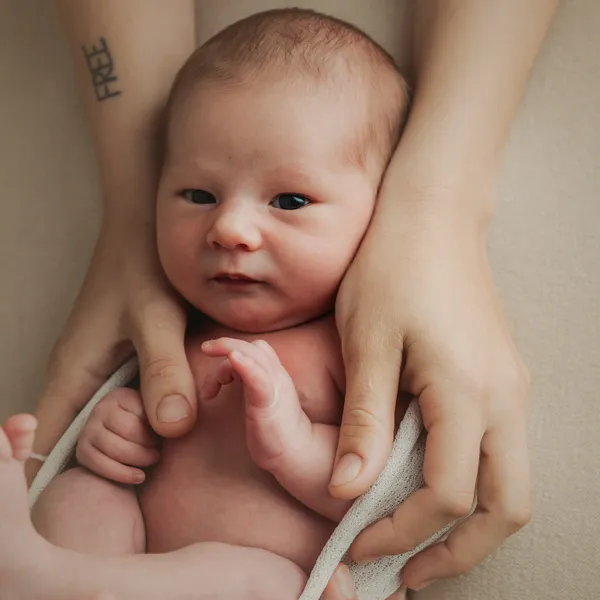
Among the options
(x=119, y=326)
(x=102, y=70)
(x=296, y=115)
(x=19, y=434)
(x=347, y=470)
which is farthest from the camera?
(x=102, y=70)

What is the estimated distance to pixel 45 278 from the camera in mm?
1057

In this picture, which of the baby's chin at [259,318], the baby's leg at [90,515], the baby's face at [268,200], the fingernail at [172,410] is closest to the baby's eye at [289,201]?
the baby's face at [268,200]

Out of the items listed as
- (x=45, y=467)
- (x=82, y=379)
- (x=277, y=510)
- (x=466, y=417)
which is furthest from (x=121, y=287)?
(x=466, y=417)

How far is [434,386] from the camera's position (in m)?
0.68

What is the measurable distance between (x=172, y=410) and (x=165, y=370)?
2.1 inches

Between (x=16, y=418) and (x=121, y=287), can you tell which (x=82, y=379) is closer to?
(x=121, y=287)

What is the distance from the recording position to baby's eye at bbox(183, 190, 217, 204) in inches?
31.4

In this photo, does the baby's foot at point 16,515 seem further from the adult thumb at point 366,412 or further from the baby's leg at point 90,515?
the adult thumb at point 366,412

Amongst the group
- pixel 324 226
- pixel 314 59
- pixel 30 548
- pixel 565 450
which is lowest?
pixel 565 450

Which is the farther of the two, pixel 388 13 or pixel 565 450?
pixel 388 13

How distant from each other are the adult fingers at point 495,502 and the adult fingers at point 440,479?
0.04 m

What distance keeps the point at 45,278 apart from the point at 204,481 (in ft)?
1.48

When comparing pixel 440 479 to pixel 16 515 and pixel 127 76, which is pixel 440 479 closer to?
pixel 16 515

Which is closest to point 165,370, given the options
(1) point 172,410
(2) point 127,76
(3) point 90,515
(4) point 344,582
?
(1) point 172,410
